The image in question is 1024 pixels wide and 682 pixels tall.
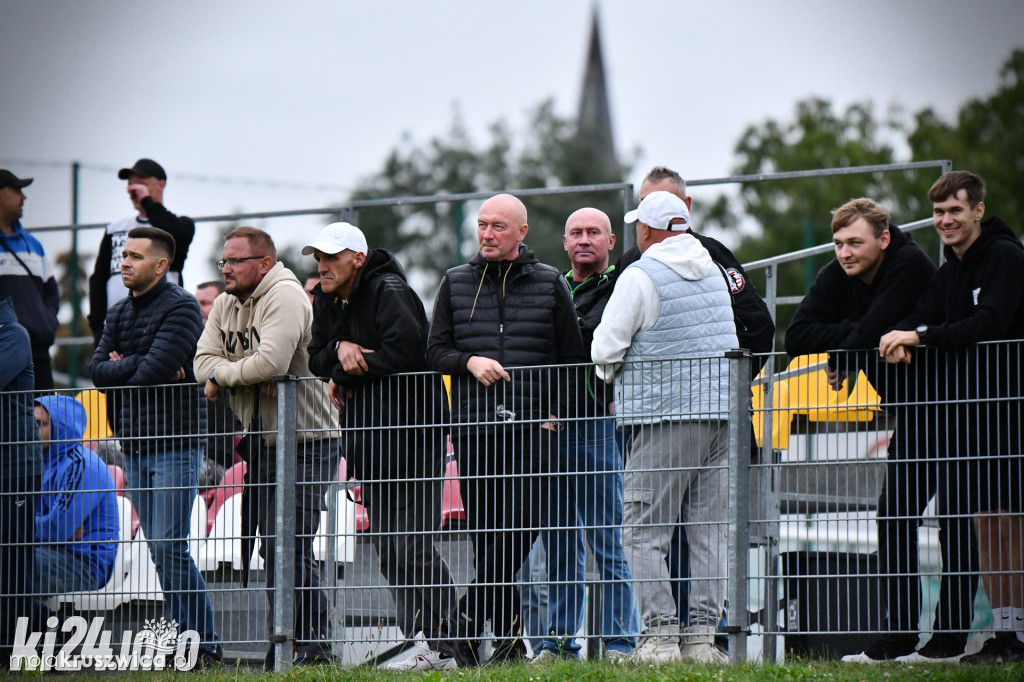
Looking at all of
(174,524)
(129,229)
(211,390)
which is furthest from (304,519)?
(129,229)

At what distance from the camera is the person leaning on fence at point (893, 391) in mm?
5463

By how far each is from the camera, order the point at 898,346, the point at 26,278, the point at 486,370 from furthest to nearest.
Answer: the point at 26,278 < the point at 486,370 < the point at 898,346

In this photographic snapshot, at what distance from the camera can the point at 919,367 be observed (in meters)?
5.61

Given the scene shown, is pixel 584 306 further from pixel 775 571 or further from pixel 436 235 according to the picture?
pixel 436 235

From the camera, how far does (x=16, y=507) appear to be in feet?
22.3

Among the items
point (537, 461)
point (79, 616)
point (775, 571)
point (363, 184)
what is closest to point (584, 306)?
point (537, 461)

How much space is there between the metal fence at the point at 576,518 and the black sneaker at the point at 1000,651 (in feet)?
0.26

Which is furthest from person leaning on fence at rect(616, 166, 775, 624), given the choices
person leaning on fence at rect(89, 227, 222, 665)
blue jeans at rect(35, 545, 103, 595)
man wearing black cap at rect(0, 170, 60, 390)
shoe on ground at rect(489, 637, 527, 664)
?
man wearing black cap at rect(0, 170, 60, 390)

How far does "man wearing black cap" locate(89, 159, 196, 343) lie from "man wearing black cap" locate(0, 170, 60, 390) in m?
0.27

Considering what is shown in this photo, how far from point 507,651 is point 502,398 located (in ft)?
3.70

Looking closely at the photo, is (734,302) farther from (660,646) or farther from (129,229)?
(129,229)

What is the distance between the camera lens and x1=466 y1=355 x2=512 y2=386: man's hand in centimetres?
602

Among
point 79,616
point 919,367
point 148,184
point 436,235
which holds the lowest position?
point 79,616

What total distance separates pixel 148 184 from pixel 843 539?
511cm
